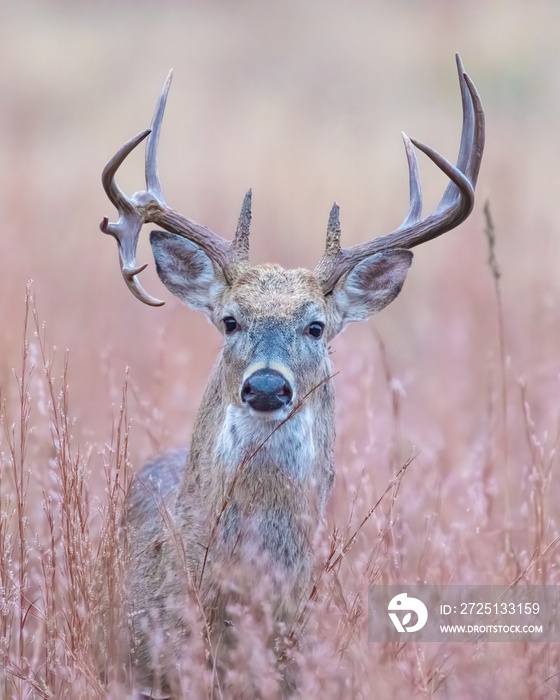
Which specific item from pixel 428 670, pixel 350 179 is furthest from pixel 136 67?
pixel 428 670

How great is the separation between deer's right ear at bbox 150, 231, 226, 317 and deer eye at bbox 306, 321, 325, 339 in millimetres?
478

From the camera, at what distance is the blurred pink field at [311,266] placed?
12.3ft

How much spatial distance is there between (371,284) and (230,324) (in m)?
0.77

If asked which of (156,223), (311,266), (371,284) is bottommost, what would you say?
(371,284)

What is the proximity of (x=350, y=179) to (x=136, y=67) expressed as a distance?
388cm

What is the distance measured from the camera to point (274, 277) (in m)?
4.68

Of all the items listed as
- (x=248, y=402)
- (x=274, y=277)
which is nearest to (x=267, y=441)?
(x=248, y=402)

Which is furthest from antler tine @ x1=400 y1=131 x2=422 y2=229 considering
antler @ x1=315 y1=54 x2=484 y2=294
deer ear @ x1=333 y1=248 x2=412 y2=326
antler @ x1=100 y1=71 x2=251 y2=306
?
antler @ x1=100 y1=71 x2=251 y2=306

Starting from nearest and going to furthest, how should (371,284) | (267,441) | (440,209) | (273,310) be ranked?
(267,441)
(273,310)
(440,209)
(371,284)

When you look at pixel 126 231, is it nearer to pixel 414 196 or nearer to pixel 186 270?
pixel 186 270

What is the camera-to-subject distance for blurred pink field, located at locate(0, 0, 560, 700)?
12.3ft

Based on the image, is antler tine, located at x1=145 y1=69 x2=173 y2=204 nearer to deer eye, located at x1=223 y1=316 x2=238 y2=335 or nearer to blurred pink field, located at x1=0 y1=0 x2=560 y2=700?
deer eye, located at x1=223 y1=316 x2=238 y2=335

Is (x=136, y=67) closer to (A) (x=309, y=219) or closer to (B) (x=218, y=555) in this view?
(A) (x=309, y=219)
